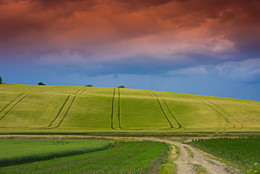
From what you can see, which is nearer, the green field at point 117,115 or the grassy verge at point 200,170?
the grassy verge at point 200,170

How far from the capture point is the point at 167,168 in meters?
21.2

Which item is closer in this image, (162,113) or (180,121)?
(180,121)

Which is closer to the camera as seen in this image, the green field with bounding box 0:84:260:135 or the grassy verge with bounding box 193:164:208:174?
the grassy verge with bounding box 193:164:208:174

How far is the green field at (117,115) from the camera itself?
65431 millimetres

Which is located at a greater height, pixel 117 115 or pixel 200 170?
pixel 117 115

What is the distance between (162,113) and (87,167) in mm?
59422

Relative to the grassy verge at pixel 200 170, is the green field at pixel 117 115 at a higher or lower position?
higher

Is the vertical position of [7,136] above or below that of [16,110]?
below

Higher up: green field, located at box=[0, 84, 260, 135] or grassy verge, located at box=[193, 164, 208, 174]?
green field, located at box=[0, 84, 260, 135]

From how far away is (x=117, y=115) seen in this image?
77312mm

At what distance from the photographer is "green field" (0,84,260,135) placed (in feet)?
215

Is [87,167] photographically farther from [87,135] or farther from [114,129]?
[114,129]

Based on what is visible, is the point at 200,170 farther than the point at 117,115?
No

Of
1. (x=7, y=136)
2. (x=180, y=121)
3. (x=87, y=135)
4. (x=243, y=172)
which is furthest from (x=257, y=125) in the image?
(x=7, y=136)
